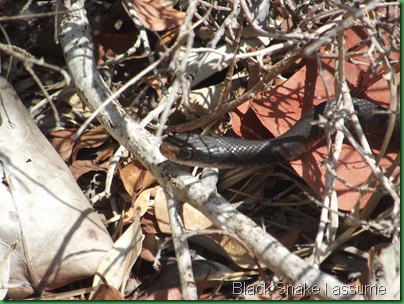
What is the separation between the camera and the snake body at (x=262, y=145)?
317cm

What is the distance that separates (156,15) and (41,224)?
169cm

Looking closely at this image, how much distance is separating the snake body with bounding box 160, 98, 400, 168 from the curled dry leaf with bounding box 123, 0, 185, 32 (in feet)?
2.76

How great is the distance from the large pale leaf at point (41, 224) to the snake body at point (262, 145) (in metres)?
0.61

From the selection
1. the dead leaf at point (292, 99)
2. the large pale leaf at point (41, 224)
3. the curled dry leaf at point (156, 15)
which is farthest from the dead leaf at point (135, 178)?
the curled dry leaf at point (156, 15)

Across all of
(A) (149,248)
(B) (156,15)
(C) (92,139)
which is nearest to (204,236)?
(A) (149,248)

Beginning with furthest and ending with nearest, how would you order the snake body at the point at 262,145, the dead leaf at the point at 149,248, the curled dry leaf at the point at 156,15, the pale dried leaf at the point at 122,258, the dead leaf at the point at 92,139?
the curled dry leaf at the point at 156,15
the dead leaf at the point at 92,139
the snake body at the point at 262,145
the dead leaf at the point at 149,248
the pale dried leaf at the point at 122,258

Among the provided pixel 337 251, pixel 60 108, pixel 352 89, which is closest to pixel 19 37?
pixel 60 108

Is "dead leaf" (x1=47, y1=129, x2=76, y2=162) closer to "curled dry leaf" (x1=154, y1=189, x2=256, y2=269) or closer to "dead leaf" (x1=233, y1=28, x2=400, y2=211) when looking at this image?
"curled dry leaf" (x1=154, y1=189, x2=256, y2=269)

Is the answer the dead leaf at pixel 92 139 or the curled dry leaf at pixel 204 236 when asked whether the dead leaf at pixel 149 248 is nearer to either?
the curled dry leaf at pixel 204 236

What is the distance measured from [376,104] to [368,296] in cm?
146

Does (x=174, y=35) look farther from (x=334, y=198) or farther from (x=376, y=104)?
(x=334, y=198)

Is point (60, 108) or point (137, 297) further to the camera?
point (60, 108)

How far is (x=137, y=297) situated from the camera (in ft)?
9.48

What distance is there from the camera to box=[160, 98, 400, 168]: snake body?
3.17 metres
